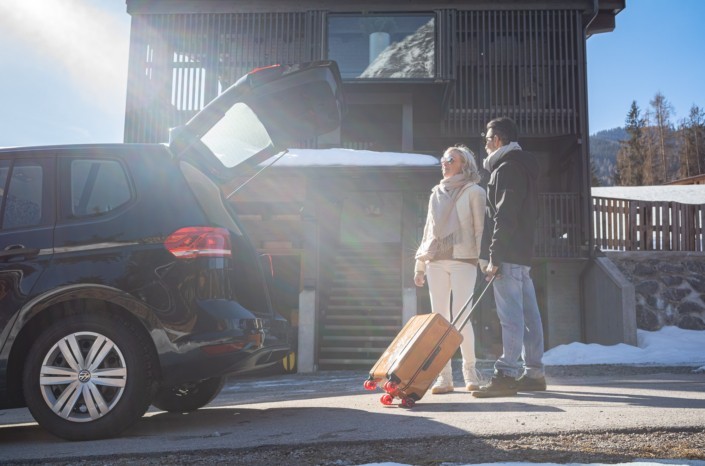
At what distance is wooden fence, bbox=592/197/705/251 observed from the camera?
51.3 ft

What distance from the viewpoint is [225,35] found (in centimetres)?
1653

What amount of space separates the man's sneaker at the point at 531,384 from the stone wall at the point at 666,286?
33.8 feet

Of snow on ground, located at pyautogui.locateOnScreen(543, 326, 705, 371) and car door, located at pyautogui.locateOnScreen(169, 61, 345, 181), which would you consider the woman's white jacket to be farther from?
snow on ground, located at pyautogui.locateOnScreen(543, 326, 705, 371)

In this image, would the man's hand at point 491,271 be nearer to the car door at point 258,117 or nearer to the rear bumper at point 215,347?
the car door at point 258,117

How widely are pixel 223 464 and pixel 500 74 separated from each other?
1469cm

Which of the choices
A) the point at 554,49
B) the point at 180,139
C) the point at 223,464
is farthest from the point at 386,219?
the point at 223,464

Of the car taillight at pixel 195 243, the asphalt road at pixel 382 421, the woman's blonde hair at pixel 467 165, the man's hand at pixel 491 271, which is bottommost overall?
the asphalt road at pixel 382 421

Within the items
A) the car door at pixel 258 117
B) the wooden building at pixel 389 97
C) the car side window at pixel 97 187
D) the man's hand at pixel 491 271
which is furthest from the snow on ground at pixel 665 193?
the car side window at pixel 97 187

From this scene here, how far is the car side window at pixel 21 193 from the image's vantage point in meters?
4.27

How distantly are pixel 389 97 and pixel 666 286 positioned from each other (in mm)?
7028

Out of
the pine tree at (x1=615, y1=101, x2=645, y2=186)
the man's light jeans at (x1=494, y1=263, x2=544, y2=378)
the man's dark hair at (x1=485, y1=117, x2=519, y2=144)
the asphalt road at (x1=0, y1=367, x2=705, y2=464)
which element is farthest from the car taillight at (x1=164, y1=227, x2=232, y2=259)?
the pine tree at (x1=615, y1=101, x2=645, y2=186)

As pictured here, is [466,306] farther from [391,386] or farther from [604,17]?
[604,17]

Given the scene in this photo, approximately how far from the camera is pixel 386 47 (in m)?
15.2

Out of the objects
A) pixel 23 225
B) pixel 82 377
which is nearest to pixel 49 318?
pixel 82 377
